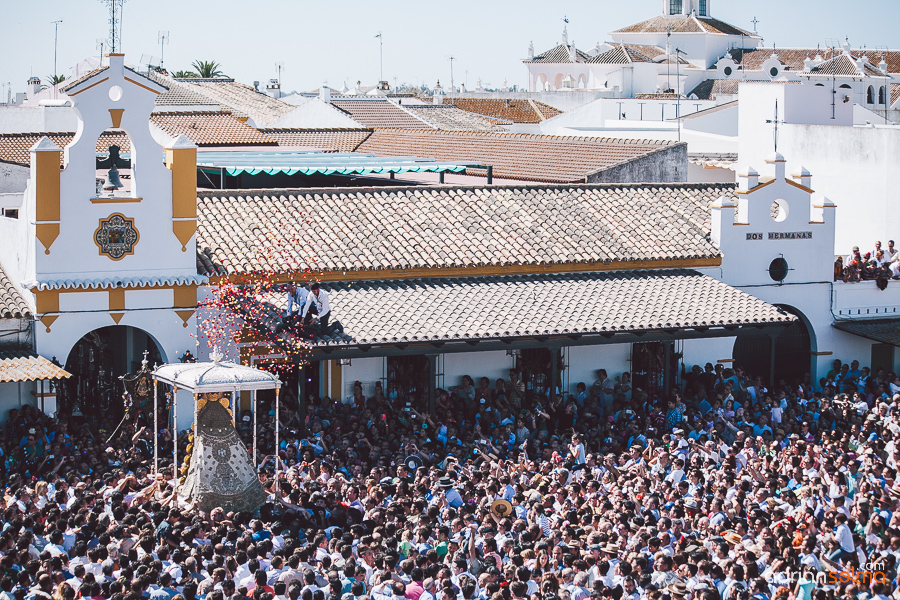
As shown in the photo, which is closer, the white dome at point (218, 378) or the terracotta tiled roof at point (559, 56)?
the white dome at point (218, 378)

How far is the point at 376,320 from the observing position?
75.9 feet

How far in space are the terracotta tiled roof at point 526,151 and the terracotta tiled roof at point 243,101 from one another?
51.5 feet

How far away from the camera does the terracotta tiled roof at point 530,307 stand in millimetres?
23078

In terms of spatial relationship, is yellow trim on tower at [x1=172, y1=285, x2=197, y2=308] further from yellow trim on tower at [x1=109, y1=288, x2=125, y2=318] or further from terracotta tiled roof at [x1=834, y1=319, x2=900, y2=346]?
terracotta tiled roof at [x1=834, y1=319, x2=900, y2=346]

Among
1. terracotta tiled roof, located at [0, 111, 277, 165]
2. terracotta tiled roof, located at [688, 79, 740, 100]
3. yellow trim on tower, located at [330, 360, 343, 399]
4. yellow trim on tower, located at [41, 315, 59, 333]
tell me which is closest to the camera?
yellow trim on tower, located at [41, 315, 59, 333]

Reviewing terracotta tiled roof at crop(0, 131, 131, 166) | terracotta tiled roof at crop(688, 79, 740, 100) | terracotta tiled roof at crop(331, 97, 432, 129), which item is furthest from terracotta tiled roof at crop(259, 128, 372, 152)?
terracotta tiled roof at crop(688, 79, 740, 100)

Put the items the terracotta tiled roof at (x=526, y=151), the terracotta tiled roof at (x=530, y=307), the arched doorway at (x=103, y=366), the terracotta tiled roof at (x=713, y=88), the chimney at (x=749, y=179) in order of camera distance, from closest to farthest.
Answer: the terracotta tiled roof at (x=530, y=307) → the arched doorway at (x=103, y=366) → the chimney at (x=749, y=179) → the terracotta tiled roof at (x=526, y=151) → the terracotta tiled roof at (x=713, y=88)

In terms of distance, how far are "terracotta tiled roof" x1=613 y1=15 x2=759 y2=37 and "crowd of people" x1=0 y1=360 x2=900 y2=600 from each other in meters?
72.0

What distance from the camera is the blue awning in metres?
30.1

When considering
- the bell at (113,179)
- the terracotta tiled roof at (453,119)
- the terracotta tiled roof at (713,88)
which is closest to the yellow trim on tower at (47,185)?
the bell at (113,179)

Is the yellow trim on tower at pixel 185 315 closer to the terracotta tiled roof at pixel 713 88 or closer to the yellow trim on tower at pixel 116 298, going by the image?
the yellow trim on tower at pixel 116 298

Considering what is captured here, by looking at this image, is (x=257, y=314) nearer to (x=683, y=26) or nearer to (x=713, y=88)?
(x=713, y=88)

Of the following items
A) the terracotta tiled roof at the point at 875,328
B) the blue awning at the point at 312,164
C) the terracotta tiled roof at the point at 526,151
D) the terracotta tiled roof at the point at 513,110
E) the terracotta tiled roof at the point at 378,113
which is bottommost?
the terracotta tiled roof at the point at 875,328

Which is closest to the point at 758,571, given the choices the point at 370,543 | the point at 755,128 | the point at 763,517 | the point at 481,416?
the point at 763,517
